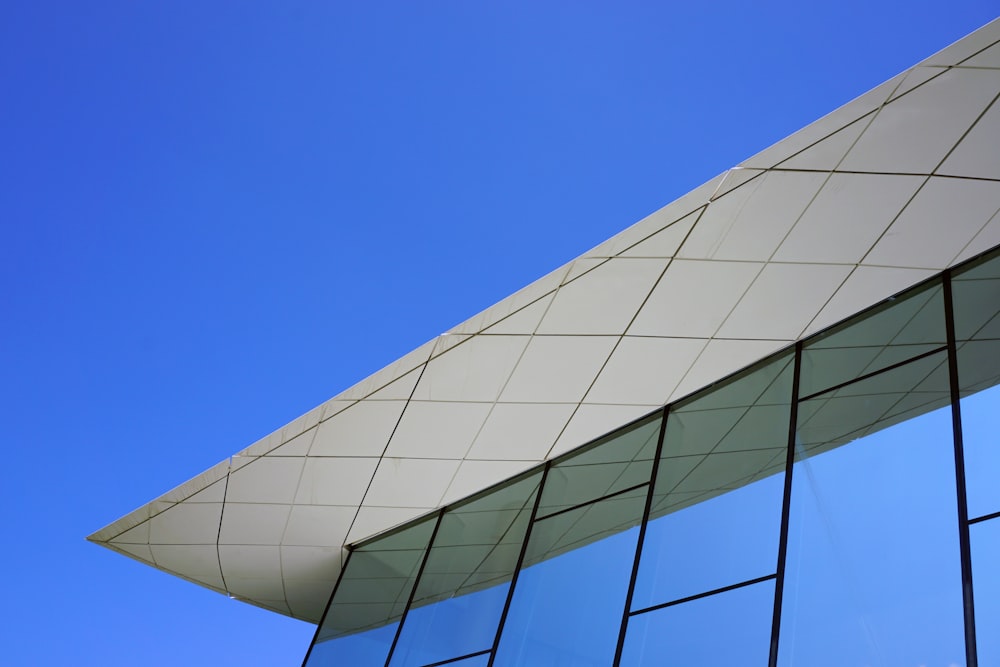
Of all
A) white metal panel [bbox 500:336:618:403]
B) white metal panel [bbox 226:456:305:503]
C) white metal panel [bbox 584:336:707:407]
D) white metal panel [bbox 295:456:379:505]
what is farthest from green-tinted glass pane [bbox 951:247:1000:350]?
white metal panel [bbox 226:456:305:503]

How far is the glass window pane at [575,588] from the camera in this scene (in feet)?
30.6

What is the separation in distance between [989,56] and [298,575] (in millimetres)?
11820

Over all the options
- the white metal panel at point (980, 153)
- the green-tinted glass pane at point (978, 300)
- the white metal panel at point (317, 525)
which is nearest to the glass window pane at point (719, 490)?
the green-tinted glass pane at point (978, 300)

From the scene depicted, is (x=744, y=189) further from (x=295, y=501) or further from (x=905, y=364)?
(x=295, y=501)

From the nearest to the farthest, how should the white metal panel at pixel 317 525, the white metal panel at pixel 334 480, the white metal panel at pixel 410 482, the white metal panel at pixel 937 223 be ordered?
the white metal panel at pixel 937 223
the white metal panel at pixel 334 480
the white metal panel at pixel 410 482
the white metal panel at pixel 317 525

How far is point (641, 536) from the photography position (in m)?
9.90

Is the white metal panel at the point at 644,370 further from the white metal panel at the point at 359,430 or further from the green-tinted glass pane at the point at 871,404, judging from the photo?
the white metal panel at the point at 359,430

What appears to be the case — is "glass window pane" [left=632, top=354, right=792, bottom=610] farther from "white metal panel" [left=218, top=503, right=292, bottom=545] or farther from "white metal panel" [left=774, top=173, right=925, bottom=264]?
"white metal panel" [left=218, top=503, right=292, bottom=545]

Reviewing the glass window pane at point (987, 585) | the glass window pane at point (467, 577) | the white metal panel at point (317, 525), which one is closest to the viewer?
the glass window pane at point (987, 585)

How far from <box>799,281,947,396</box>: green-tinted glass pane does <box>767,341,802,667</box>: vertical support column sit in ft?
0.28

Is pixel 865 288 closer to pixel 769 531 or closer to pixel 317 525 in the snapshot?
pixel 769 531

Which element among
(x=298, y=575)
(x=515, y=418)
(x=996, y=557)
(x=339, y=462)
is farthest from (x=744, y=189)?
(x=298, y=575)

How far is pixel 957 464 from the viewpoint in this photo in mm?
7793

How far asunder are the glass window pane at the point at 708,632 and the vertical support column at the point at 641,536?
0.07 metres
